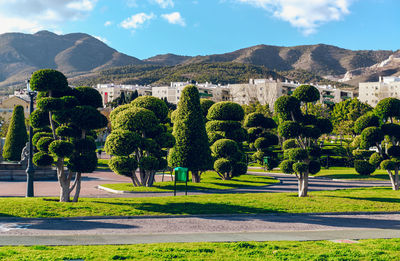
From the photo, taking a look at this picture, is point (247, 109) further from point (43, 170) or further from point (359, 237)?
point (359, 237)

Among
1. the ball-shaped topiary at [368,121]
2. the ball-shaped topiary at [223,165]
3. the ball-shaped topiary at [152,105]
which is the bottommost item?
the ball-shaped topiary at [223,165]

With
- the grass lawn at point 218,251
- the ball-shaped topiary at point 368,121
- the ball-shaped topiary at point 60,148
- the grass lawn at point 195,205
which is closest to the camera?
the grass lawn at point 218,251

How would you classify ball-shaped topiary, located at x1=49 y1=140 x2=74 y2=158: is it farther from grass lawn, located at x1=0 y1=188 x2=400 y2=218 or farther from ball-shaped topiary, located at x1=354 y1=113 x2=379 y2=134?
ball-shaped topiary, located at x1=354 y1=113 x2=379 y2=134

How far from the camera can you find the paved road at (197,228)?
43.5ft

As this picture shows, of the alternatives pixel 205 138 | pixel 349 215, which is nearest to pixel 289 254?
pixel 349 215

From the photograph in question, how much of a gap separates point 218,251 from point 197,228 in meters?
4.17

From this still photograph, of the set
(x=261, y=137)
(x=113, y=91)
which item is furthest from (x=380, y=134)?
(x=113, y=91)

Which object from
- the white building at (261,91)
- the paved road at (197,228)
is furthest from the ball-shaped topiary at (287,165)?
the white building at (261,91)

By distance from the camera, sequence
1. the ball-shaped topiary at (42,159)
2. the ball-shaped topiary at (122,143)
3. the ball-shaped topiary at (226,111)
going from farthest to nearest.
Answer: the ball-shaped topiary at (226,111), the ball-shaped topiary at (122,143), the ball-shaped topiary at (42,159)

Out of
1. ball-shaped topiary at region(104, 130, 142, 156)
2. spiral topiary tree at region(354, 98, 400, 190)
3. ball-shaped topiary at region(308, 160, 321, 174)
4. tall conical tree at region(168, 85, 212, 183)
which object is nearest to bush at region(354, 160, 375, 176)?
spiral topiary tree at region(354, 98, 400, 190)

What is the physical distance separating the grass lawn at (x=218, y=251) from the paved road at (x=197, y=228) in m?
1.10

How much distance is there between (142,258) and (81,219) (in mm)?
7190

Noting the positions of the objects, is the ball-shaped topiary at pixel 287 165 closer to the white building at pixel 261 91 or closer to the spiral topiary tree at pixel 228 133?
the spiral topiary tree at pixel 228 133

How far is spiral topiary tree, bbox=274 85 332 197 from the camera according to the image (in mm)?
22906
